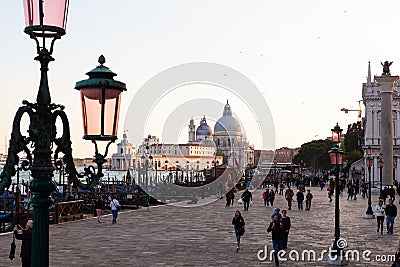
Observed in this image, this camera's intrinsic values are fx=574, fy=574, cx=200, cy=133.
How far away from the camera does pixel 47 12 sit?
428 centimetres

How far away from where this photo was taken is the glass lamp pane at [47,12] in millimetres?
4246

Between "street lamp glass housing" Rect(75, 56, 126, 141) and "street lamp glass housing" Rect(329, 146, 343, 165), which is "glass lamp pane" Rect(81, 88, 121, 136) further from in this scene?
"street lamp glass housing" Rect(329, 146, 343, 165)

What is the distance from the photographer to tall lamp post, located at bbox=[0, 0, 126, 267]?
170 inches

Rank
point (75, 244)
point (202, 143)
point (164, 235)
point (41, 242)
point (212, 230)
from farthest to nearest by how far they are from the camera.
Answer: point (202, 143) → point (212, 230) → point (164, 235) → point (75, 244) → point (41, 242)

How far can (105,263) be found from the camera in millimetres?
13133

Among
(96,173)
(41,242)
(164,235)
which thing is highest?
(96,173)

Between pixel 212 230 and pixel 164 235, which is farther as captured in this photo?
pixel 212 230

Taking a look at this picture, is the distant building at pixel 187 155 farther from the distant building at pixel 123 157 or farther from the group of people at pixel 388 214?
the group of people at pixel 388 214

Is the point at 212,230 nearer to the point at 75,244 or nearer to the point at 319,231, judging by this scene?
the point at 319,231

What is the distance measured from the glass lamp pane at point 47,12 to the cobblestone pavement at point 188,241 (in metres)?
9.34

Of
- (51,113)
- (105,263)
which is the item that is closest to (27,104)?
(51,113)

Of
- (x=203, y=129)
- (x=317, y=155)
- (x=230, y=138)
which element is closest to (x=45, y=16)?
(x=317, y=155)

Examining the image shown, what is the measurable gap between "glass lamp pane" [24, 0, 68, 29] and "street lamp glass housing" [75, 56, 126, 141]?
674mm

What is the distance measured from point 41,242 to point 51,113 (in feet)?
3.31
